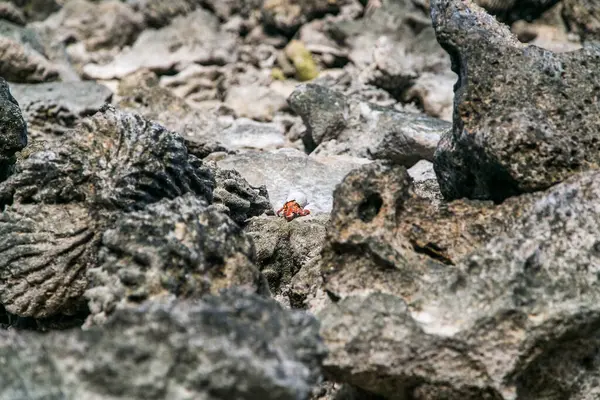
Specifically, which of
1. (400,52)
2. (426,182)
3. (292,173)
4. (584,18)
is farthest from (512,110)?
(584,18)

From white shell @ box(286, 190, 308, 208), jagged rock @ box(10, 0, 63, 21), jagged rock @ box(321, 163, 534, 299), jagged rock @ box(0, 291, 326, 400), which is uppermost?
jagged rock @ box(0, 291, 326, 400)

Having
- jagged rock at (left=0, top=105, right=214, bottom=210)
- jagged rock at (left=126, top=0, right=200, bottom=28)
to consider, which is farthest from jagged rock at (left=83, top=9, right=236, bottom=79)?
jagged rock at (left=0, top=105, right=214, bottom=210)

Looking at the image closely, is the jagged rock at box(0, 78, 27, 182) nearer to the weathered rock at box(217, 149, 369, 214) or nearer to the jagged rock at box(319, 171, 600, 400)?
the weathered rock at box(217, 149, 369, 214)

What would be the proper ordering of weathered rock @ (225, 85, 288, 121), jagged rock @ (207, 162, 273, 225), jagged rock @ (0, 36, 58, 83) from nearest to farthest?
jagged rock @ (207, 162, 273, 225)
weathered rock @ (225, 85, 288, 121)
jagged rock @ (0, 36, 58, 83)

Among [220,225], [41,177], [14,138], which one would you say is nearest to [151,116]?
[14,138]

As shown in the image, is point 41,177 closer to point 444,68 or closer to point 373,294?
point 373,294

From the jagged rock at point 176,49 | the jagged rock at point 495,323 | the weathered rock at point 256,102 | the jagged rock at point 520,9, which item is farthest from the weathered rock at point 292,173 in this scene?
the jagged rock at point 520,9
